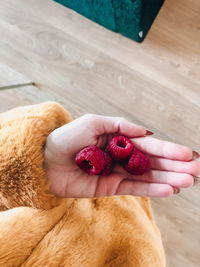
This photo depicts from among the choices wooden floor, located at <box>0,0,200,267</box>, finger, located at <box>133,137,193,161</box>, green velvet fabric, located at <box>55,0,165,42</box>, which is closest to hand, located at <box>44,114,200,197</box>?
finger, located at <box>133,137,193,161</box>

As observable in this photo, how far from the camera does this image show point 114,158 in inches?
31.7

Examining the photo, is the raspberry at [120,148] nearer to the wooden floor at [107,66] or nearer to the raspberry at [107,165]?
the raspberry at [107,165]

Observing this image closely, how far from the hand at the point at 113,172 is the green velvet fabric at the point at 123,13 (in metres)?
0.64

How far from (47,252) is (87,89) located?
971mm

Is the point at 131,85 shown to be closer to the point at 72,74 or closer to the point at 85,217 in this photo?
the point at 72,74

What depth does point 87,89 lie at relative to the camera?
137 centimetres

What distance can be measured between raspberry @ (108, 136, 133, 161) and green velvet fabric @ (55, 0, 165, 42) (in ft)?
2.16

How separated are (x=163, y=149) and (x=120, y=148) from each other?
0.13 metres

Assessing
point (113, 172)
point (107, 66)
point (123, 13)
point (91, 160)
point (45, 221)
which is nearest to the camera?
point (45, 221)

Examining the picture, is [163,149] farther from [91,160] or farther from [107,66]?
[107,66]

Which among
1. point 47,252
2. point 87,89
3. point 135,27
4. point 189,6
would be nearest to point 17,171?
point 47,252

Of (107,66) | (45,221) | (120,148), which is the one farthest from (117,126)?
(107,66)

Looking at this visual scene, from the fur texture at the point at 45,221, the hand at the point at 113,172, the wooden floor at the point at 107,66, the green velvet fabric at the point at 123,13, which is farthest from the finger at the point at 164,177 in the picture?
the green velvet fabric at the point at 123,13

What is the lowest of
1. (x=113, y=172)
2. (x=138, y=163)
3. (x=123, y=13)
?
(x=113, y=172)
